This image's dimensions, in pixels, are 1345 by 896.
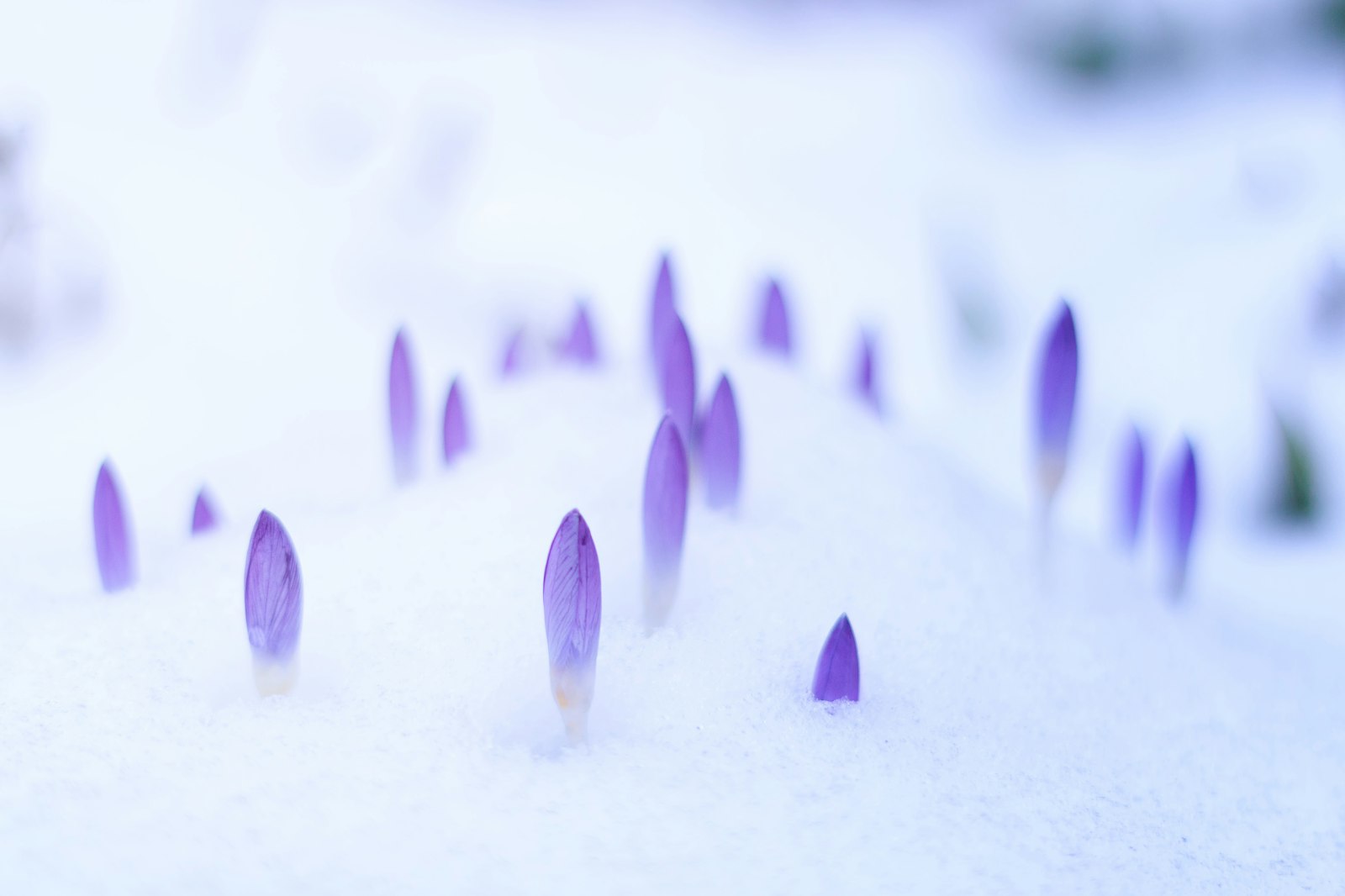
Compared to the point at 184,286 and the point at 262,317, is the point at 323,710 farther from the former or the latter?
the point at 184,286

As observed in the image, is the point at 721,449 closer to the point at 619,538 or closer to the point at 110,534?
the point at 619,538

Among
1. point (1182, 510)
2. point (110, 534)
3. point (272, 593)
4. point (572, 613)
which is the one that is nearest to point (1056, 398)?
point (1182, 510)

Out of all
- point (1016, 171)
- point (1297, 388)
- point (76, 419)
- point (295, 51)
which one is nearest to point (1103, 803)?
point (1297, 388)

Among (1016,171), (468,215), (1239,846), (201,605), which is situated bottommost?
(1239,846)

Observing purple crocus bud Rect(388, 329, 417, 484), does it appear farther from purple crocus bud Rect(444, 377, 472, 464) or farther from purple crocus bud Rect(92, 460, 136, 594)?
purple crocus bud Rect(92, 460, 136, 594)

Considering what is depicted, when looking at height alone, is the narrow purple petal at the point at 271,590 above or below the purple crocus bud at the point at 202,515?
below

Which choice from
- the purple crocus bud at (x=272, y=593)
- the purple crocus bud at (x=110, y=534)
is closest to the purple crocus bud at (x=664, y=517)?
the purple crocus bud at (x=272, y=593)

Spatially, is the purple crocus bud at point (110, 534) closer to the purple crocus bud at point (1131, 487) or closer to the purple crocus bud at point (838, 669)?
the purple crocus bud at point (838, 669)
